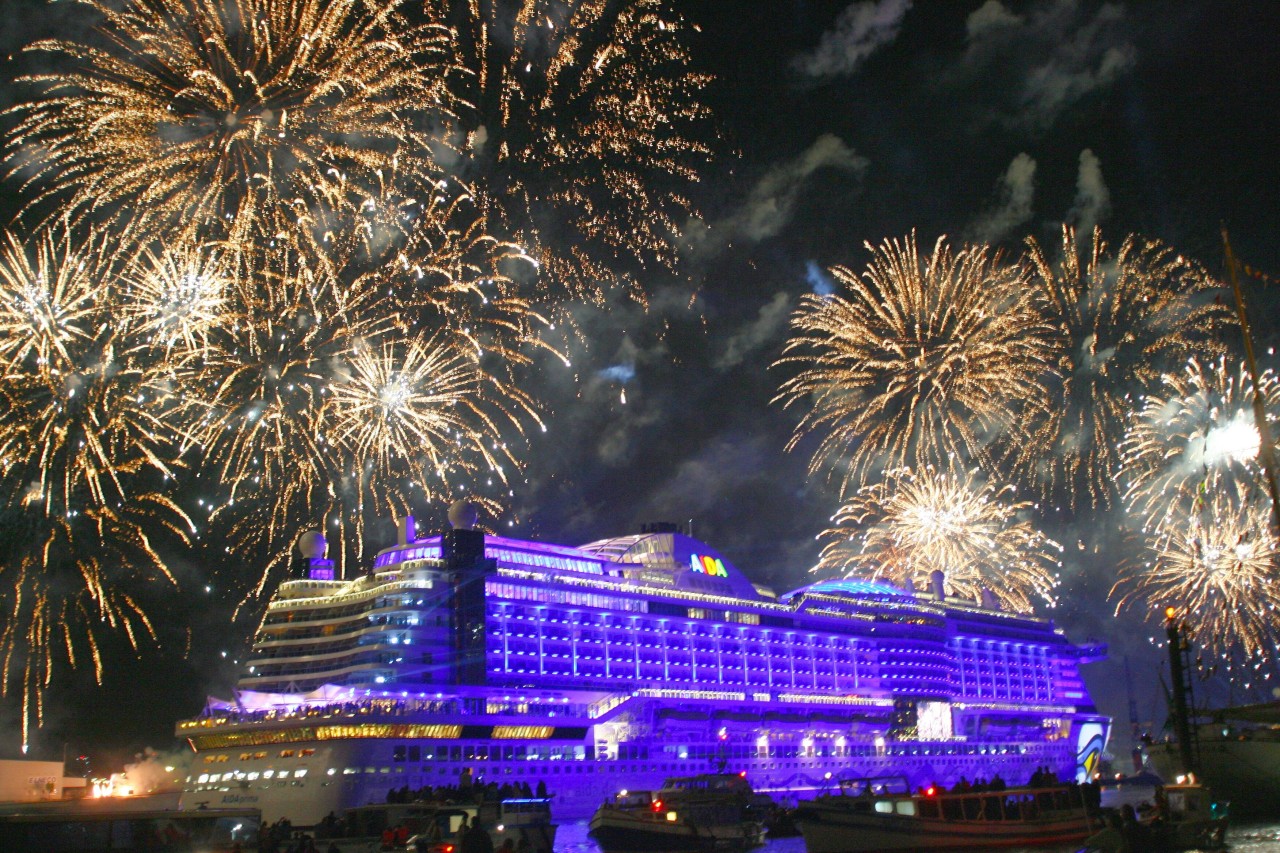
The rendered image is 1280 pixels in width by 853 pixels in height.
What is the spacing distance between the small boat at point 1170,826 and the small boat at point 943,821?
280cm

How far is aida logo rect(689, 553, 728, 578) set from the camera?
73.5m

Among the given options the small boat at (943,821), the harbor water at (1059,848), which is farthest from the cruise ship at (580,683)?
the small boat at (943,821)

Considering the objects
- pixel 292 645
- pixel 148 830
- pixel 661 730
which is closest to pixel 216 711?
pixel 292 645

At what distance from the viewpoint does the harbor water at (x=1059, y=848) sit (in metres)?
37.0

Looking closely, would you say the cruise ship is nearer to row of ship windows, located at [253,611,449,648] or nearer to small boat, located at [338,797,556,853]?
row of ship windows, located at [253,611,449,648]

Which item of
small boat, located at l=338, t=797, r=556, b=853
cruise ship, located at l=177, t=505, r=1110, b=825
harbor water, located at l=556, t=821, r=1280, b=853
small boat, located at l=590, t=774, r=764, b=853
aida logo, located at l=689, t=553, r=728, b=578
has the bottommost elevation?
harbor water, located at l=556, t=821, r=1280, b=853

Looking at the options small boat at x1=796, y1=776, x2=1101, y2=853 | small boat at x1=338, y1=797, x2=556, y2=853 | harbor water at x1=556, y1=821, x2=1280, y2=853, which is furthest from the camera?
harbor water at x1=556, y1=821, x2=1280, y2=853

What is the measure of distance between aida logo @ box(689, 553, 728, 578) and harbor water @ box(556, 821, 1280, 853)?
22.6m

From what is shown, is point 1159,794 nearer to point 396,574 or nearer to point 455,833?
point 455,833

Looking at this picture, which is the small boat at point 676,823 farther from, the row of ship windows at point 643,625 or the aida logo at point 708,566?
the aida logo at point 708,566

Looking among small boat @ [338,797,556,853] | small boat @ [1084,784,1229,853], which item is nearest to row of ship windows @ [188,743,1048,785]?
small boat @ [338,797,556,853]

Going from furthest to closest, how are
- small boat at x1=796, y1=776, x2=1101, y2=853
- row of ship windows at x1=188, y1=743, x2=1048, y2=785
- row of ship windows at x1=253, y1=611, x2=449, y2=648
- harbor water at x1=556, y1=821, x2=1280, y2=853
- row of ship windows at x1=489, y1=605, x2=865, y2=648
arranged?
row of ship windows at x1=489, y1=605, x2=865, y2=648, row of ship windows at x1=253, y1=611, x2=449, y2=648, row of ship windows at x1=188, y1=743, x2=1048, y2=785, harbor water at x1=556, y1=821, x2=1280, y2=853, small boat at x1=796, y1=776, x2=1101, y2=853

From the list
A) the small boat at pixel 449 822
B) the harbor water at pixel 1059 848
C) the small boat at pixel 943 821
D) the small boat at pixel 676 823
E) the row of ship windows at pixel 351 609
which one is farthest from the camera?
the row of ship windows at pixel 351 609

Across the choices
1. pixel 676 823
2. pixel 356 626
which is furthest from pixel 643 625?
pixel 676 823
